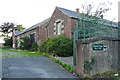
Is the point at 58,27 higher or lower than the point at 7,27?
lower

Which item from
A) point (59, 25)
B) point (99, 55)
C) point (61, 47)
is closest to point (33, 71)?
point (99, 55)

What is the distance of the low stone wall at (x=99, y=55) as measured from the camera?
559 centimetres

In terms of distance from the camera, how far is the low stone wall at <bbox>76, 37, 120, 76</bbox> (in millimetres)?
5586

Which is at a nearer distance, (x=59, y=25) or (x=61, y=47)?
(x=61, y=47)

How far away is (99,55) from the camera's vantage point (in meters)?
6.01

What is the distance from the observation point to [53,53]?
417 inches

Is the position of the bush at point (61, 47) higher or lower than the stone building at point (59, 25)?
lower

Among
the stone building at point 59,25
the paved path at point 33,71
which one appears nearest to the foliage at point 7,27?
the stone building at point 59,25

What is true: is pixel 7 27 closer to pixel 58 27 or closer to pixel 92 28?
pixel 58 27

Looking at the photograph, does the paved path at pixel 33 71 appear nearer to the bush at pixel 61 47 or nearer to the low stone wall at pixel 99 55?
the low stone wall at pixel 99 55

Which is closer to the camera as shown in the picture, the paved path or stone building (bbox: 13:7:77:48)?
the paved path

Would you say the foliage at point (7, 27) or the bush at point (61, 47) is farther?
the foliage at point (7, 27)

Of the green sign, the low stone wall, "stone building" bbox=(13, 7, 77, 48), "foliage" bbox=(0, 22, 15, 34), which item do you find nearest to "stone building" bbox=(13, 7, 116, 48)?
"stone building" bbox=(13, 7, 77, 48)

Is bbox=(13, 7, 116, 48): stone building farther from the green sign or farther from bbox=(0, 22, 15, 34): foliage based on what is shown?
bbox=(0, 22, 15, 34): foliage
